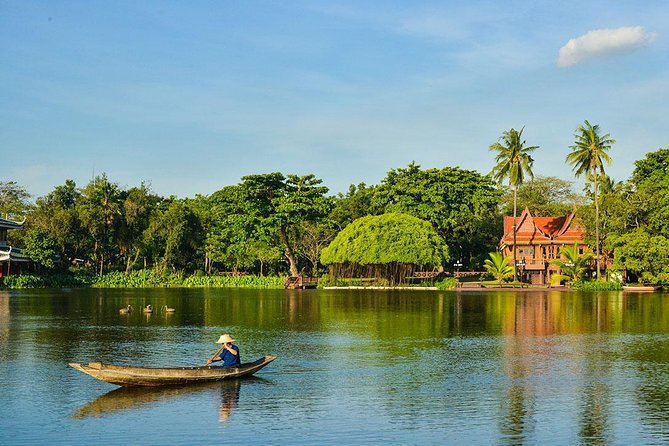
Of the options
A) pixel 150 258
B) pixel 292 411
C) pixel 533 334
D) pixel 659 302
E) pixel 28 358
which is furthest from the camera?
pixel 150 258

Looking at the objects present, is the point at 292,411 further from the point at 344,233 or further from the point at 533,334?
the point at 344,233

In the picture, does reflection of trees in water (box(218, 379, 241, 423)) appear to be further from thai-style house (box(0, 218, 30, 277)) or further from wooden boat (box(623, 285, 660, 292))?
thai-style house (box(0, 218, 30, 277))

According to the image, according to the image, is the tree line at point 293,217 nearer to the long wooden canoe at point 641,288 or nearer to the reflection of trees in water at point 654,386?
the long wooden canoe at point 641,288

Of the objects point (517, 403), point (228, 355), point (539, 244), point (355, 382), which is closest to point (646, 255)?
point (539, 244)

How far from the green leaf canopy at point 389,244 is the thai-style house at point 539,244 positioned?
491 inches

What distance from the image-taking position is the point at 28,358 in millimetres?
25625

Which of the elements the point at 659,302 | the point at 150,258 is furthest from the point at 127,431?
the point at 150,258

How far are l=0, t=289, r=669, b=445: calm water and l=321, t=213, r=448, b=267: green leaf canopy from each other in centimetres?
3119

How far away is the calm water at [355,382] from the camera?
52.5 ft

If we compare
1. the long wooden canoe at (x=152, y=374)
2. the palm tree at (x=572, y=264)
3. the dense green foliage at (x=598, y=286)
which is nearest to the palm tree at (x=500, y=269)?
the palm tree at (x=572, y=264)

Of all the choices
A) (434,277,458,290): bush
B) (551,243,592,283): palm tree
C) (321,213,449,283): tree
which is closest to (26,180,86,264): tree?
(321,213,449,283): tree

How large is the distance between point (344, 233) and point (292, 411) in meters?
59.4

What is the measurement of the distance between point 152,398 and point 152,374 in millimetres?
855

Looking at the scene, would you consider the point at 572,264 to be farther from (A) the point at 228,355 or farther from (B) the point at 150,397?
(B) the point at 150,397
